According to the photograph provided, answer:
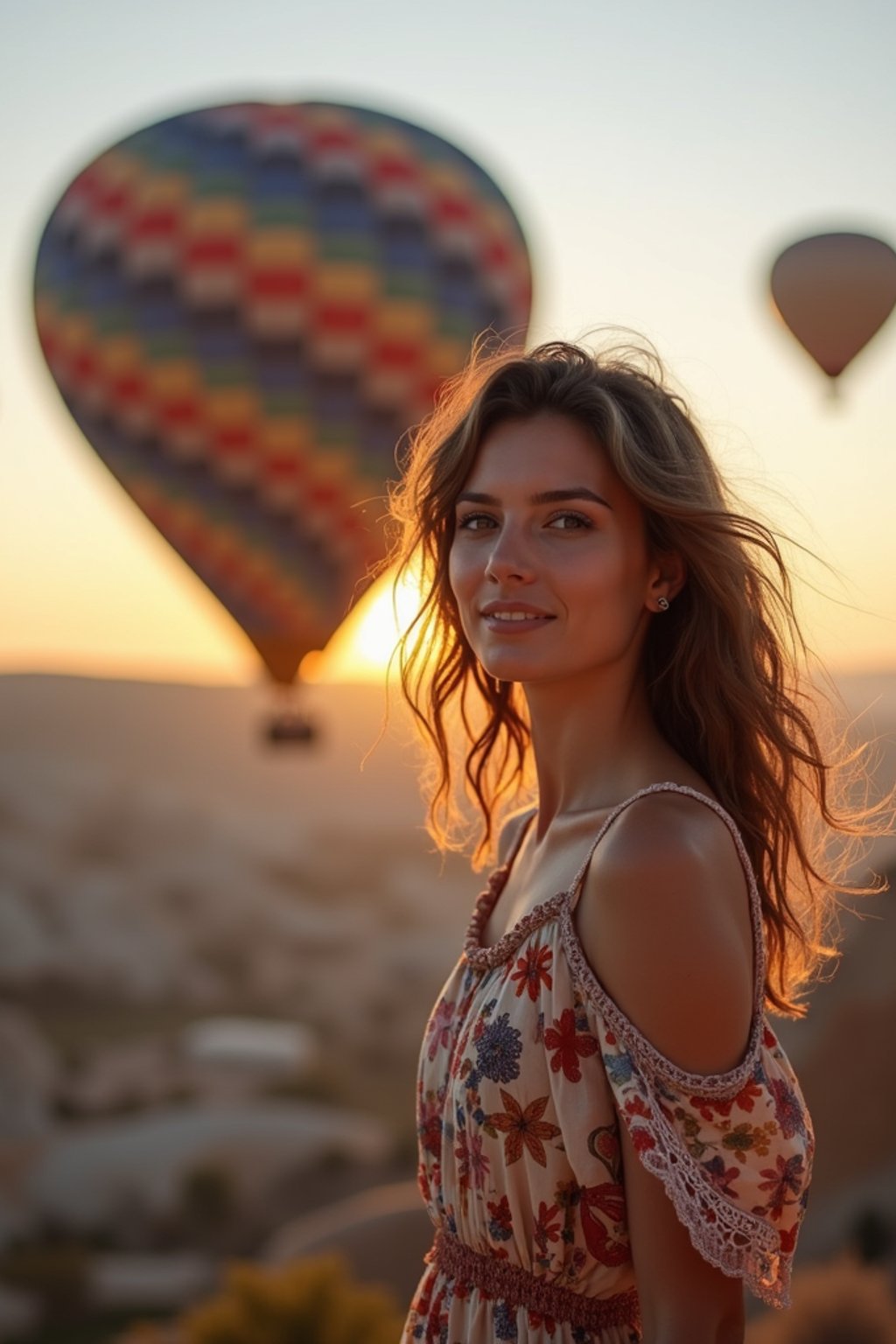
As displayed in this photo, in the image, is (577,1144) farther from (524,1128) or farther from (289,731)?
(289,731)

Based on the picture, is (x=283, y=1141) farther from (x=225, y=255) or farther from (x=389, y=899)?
(x=389, y=899)

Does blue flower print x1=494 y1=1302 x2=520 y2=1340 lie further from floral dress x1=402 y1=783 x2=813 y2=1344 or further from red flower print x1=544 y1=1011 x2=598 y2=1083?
red flower print x1=544 y1=1011 x2=598 y2=1083

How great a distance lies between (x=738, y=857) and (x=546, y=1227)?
56 centimetres

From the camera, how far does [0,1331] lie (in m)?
33.8

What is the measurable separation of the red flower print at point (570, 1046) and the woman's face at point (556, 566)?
517mm

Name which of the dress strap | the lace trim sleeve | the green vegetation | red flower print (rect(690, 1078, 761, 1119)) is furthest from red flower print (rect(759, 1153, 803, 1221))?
the green vegetation

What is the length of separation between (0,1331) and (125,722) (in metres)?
74.8

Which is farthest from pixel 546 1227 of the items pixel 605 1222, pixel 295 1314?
pixel 295 1314

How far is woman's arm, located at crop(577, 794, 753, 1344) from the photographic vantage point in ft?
6.86

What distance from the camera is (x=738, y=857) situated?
86.4 inches

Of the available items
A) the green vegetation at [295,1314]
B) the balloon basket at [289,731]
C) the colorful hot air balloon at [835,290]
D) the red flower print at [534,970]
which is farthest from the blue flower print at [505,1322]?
the balloon basket at [289,731]

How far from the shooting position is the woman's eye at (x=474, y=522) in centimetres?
258

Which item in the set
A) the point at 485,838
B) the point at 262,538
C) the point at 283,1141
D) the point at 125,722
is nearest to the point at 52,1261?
the point at 283,1141

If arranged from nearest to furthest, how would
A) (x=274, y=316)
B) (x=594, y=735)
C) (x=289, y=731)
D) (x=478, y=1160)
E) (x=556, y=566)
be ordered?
1. (x=478, y=1160)
2. (x=556, y=566)
3. (x=594, y=735)
4. (x=274, y=316)
5. (x=289, y=731)
